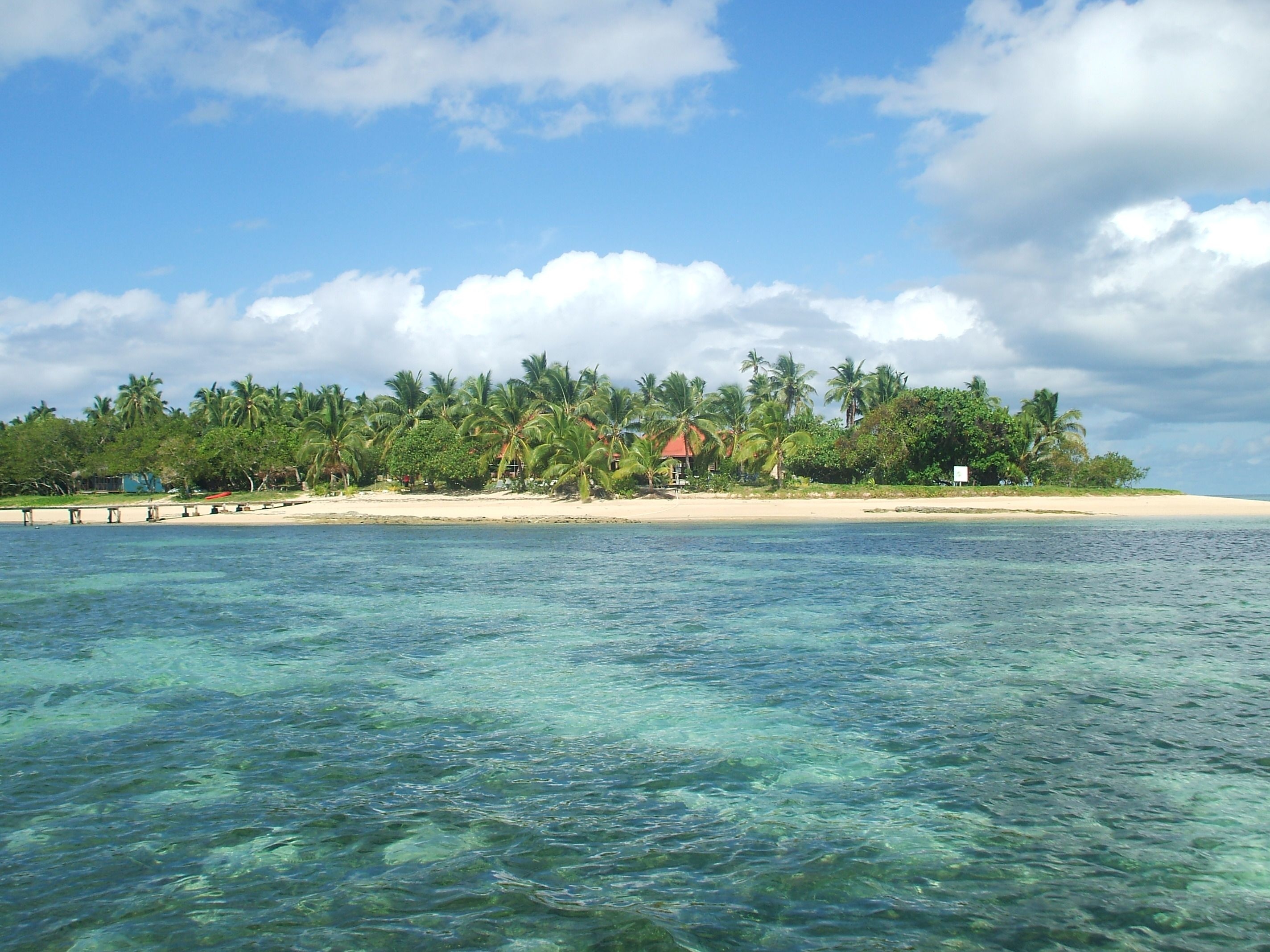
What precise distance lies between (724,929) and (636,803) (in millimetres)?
2142

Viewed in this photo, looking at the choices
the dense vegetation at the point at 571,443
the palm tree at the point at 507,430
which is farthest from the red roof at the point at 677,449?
the palm tree at the point at 507,430

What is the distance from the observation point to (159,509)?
60.4 meters

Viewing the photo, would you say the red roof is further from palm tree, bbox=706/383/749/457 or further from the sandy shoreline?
the sandy shoreline

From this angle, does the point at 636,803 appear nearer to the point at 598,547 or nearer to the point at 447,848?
the point at 447,848

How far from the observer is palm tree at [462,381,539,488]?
5841 cm

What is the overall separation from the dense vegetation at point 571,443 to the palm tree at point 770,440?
0.10m

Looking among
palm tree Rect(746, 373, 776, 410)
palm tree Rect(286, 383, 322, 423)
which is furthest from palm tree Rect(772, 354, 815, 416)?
palm tree Rect(286, 383, 322, 423)

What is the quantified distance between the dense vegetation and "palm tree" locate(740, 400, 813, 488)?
4.0 inches

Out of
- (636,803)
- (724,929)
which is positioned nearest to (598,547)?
(636,803)

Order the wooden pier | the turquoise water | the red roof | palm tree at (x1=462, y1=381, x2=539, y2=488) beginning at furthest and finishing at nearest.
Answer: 1. the red roof
2. palm tree at (x1=462, y1=381, x2=539, y2=488)
3. the wooden pier
4. the turquoise water

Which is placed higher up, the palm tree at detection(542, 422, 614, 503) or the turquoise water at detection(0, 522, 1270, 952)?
the palm tree at detection(542, 422, 614, 503)

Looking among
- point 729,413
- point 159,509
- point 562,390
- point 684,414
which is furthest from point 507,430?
point 159,509

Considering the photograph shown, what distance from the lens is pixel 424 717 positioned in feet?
33.0

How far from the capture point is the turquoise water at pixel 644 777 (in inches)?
214
